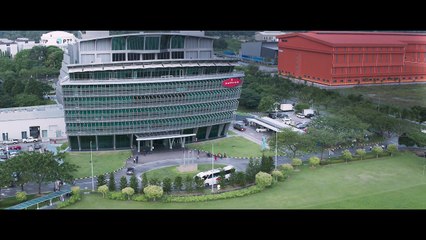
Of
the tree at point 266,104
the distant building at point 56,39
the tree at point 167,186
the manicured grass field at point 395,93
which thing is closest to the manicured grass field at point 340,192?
the tree at point 167,186

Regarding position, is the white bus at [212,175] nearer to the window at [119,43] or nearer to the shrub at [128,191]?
the shrub at [128,191]

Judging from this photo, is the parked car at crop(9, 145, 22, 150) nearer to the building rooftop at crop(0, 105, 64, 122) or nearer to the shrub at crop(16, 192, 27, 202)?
the building rooftop at crop(0, 105, 64, 122)

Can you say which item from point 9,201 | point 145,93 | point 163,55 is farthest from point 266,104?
point 9,201

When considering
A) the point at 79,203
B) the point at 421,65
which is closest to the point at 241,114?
the point at 79,203

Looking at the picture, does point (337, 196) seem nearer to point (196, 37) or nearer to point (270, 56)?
point (196, 37)

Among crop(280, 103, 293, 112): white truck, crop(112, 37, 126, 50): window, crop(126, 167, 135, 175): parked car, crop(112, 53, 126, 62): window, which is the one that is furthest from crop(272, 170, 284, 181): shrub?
crop(280, 103, 293, 112): white truck

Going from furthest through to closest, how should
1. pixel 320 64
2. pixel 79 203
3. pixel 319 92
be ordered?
pixel 320 64 → pixel 319 92 → pixel 79 203

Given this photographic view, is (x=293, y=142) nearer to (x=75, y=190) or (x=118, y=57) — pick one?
(x=75, y=190)
